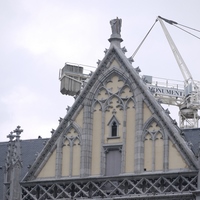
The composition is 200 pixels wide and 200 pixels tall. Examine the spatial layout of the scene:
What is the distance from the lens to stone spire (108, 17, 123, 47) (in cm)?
4538

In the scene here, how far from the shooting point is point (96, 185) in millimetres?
42781

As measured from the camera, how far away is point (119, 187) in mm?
42219

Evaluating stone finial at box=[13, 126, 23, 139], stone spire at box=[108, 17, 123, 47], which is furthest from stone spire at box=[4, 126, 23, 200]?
stone spire at box=[108, 17, 123, 47]

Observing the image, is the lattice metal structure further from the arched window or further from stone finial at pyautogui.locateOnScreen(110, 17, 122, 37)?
stone finial at pyautogui.locateOnScreen(110, 17, 122, 37)

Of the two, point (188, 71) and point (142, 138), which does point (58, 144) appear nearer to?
point (142, 138)

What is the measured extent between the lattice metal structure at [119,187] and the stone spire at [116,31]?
7.52m

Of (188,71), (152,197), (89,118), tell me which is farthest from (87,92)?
(188,71)

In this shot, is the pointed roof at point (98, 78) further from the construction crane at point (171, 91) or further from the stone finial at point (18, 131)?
the construction crane at point (171, 91)

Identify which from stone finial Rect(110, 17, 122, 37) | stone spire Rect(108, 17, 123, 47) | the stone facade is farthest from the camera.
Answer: stone finial Rect(110, 17, 122, 37)

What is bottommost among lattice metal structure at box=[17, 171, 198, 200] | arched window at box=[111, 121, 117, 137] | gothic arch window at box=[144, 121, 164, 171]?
lattice metal structure at box=[17, 171, 198, 200]

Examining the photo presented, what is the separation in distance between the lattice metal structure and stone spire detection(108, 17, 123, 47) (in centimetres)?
752

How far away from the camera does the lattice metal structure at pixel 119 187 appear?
4069 centimetres

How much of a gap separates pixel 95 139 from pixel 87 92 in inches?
103

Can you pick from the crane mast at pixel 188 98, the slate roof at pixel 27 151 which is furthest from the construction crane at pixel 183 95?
the slate roof at pixel 27 151
